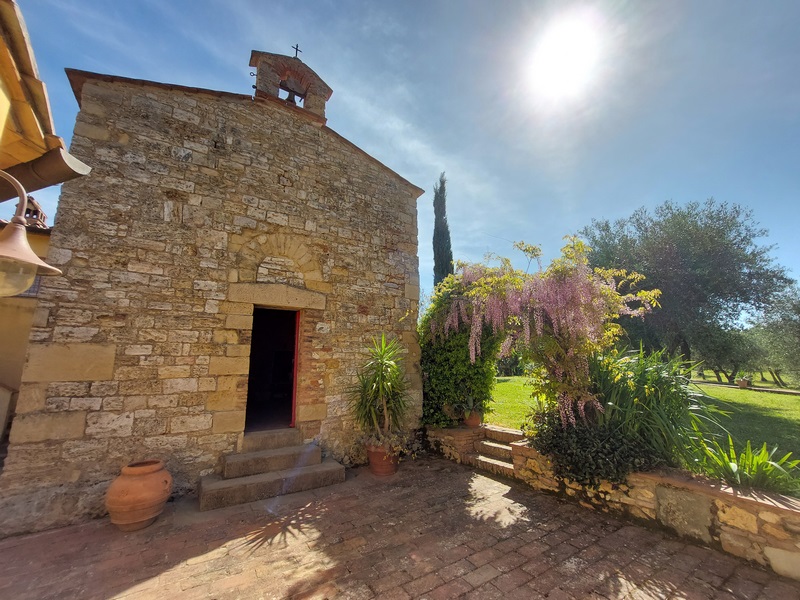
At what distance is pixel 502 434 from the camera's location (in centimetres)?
527

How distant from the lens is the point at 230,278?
438 centimetres

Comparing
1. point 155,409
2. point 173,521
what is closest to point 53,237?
point 155,409

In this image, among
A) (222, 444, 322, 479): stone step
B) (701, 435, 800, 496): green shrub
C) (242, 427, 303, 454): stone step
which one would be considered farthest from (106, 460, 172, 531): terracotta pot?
(701, 435, 800, 496): green shrub

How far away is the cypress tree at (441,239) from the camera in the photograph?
13.4 meters

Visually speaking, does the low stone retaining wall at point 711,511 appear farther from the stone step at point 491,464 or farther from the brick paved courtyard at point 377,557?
the stone step at point 491,464

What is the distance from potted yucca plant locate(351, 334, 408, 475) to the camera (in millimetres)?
4574

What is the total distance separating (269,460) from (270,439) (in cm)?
33

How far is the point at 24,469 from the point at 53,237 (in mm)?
2355

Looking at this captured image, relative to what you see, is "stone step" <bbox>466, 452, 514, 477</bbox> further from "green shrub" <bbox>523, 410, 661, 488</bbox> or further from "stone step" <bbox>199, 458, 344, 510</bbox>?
"stone step" <bbox>199, 458, 344, 510</bbox>

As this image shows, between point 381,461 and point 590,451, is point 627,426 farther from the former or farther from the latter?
point 381,461

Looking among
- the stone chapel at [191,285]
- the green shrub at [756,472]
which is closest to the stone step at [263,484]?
the stone chapel at [191,285]

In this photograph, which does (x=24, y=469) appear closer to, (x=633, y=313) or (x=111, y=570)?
(x=111, y=570)

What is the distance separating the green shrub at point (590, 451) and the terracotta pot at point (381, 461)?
1897mm

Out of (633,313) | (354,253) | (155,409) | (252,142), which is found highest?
(252,142)
